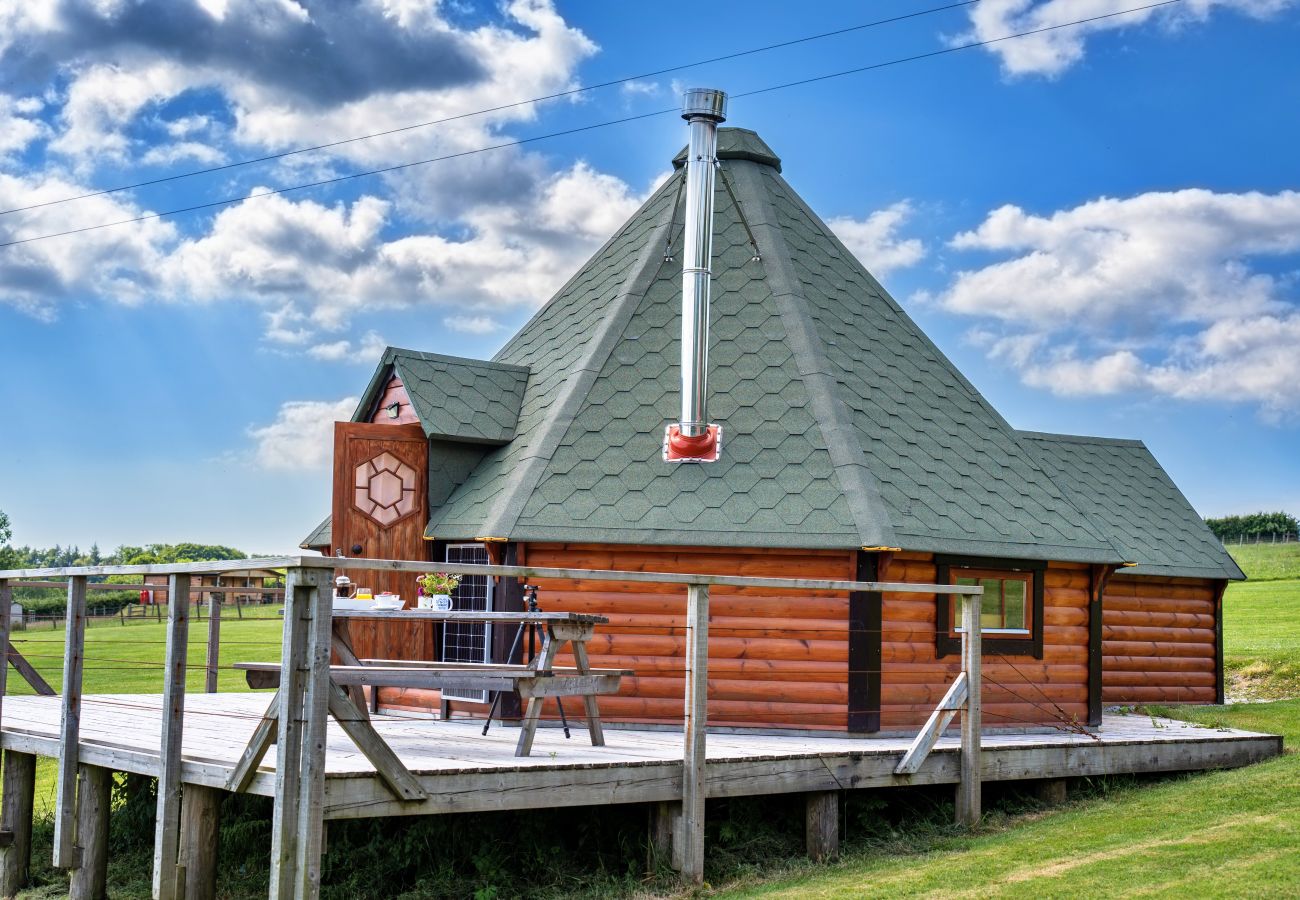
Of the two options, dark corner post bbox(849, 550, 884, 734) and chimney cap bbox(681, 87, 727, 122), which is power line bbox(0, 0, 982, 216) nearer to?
chimney cap bbox(681, 87, 727, 122)

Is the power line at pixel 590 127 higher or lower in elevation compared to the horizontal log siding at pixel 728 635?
higher

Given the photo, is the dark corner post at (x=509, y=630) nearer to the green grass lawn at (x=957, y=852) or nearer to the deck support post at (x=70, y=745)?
the green grass lawn at (x=957, y=852)

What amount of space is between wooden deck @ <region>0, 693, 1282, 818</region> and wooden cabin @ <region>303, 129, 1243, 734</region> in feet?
2.17

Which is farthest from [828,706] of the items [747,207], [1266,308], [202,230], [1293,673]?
[1266,308]

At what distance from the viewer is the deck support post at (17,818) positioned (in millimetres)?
10109

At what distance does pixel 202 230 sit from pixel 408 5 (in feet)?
25.3

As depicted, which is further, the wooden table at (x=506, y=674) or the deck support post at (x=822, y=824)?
the deck support post at (x=822, y=824)

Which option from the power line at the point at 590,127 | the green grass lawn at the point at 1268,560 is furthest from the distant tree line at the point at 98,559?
the green grass lawn at the point at 1268,560

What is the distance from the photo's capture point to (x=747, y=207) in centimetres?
1445

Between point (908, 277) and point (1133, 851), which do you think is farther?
point (908, 277)

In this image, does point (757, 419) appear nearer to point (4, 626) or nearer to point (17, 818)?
point (4, 626)

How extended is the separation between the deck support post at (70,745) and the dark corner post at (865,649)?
6156 mm

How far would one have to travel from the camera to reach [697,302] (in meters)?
12.3

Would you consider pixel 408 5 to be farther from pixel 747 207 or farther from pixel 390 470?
pixel 390 470
